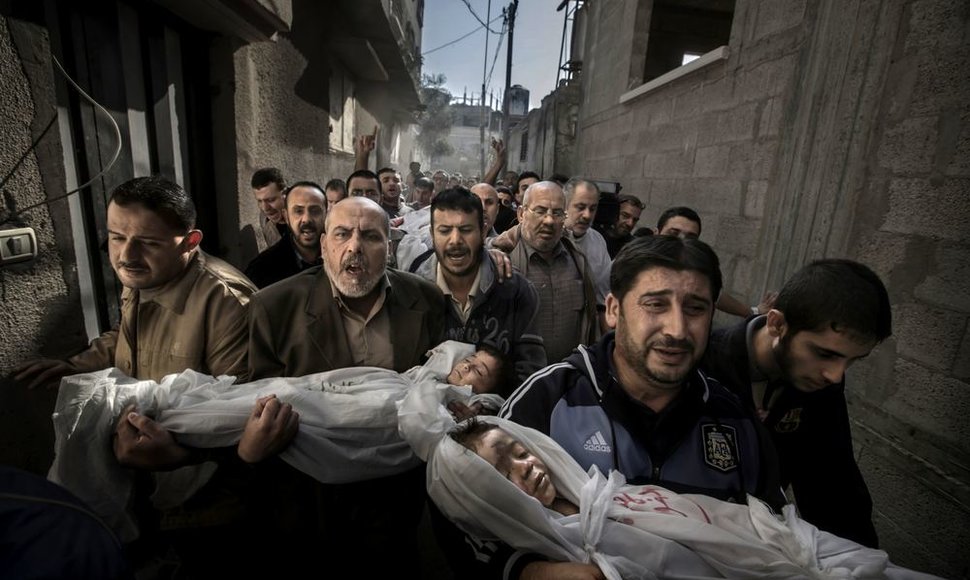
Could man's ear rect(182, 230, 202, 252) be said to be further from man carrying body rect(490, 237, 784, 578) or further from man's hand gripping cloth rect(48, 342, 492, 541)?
man carrying body rect(490, 237, 784, 578)

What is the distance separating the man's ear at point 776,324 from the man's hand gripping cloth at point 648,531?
2.52 feet

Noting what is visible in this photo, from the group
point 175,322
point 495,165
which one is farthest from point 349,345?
point 495,165

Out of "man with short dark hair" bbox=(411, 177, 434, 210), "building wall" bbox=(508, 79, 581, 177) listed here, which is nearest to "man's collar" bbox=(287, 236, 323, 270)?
"man with short dark hair" bbox=(411, 177, 434, 210)

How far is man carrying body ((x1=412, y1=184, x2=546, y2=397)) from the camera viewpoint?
2615 mm

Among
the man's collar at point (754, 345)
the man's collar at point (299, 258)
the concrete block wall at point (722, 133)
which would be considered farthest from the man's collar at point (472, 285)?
the concrete block wall at point (722, 133)

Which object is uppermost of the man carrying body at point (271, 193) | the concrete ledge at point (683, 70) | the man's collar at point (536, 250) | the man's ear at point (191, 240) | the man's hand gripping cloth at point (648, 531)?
the concrete ledge at point (683, 70)

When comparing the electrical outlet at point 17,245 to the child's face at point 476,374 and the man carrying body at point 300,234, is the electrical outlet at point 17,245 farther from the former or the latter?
the child's face at point 476,374

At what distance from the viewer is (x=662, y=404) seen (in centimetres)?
167

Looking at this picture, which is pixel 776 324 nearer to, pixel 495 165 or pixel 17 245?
pixel 17 245

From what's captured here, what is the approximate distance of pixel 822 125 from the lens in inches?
133

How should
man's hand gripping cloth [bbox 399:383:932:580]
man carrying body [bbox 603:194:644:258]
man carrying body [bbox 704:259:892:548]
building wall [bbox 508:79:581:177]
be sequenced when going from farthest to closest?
building wall [bbox 508:79:581:177], man carrying body [bbox 603:194:644:258], man carrying body [bbox 704:259:892:548], man's hand gripping cloth [bbox 399:383:932:580]

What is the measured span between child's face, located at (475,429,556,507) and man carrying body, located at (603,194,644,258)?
3.81 meters

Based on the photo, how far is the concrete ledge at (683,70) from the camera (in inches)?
187

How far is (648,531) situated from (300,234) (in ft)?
10.6
